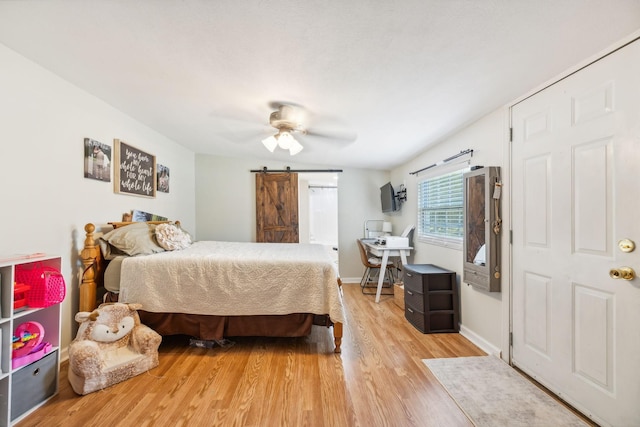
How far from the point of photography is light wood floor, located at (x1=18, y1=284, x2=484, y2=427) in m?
1.54

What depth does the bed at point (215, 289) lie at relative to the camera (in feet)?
7.41

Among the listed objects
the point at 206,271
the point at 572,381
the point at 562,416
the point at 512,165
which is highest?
the point at 512,165

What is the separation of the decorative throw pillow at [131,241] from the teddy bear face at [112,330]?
1.94ft

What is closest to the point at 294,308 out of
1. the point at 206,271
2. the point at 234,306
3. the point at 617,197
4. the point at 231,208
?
the point at 234,306

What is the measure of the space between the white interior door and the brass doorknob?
0.11ft

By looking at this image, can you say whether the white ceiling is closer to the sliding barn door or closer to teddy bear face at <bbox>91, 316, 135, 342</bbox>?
teddy bear face at <bbox>91, 316, 135, 342</bbox>

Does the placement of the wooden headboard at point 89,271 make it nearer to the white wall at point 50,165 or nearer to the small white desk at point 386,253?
the white wall at point 50,165

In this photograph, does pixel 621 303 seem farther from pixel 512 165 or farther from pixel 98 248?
pixel 98 248

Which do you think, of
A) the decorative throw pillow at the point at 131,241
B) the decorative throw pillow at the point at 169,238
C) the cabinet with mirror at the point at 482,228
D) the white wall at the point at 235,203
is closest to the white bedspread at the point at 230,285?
the decorative throw pillow at the point at 131,241

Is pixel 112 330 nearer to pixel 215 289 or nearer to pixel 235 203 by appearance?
pixel 215 289

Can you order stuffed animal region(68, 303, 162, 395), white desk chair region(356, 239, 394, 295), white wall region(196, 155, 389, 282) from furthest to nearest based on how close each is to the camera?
white wall region(196, 155, 389, 282) → white desk chair region(356, 239, 394, 295) → stuffed animal region(68, 303, 162, 395)

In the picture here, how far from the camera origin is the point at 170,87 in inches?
86.5

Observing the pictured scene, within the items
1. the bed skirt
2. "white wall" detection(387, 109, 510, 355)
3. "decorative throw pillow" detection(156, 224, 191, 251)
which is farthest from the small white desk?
"decorative throw pillow" detection(156, 224, 191, 251)

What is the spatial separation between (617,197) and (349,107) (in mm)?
1840
